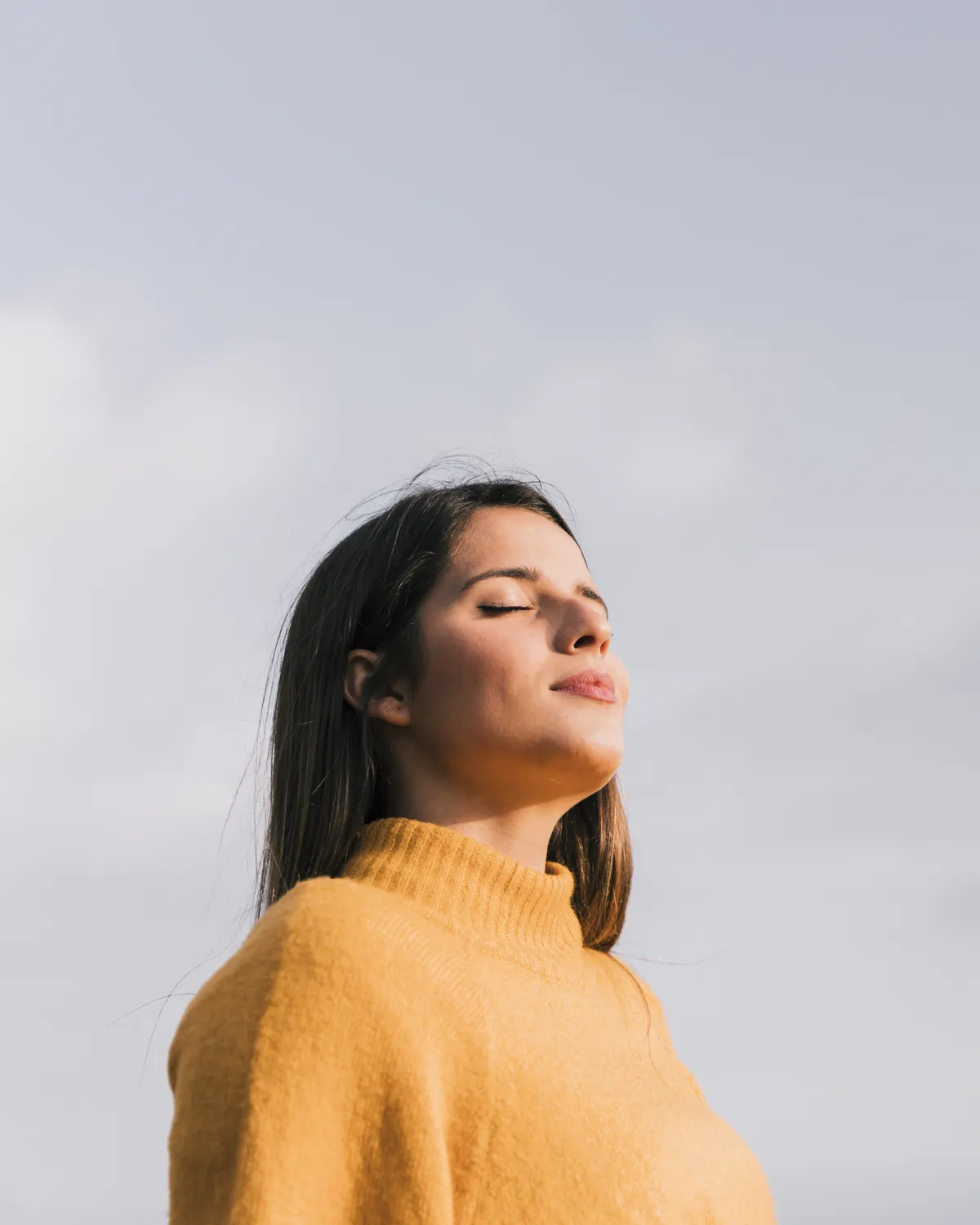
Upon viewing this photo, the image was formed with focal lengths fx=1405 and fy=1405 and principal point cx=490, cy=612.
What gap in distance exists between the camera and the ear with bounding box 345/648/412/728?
3074 mm

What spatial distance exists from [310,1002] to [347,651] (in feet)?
3.19

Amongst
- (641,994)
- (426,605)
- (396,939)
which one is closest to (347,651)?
(426,605)

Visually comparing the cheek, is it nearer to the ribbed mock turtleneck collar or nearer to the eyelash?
the eyelash

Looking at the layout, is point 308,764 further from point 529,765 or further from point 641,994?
point 641,994

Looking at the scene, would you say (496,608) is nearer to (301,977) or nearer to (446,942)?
(446,942)

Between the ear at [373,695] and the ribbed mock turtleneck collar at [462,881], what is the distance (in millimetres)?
228

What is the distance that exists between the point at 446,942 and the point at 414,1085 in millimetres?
351

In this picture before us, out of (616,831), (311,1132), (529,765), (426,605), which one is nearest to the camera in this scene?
(311,1132)

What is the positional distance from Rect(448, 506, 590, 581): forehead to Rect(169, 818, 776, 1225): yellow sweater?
0.64 metres

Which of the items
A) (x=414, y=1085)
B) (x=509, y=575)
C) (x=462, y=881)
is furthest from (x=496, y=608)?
Answer: (x=414, y=1085)

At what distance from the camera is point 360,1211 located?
2.40m

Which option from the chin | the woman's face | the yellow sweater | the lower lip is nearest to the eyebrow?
the woman's face

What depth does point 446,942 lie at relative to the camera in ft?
8.98

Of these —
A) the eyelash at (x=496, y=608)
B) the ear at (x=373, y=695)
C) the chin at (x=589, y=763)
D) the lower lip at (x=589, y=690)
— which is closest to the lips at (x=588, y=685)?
the lower lip at (x=589, y=690)
